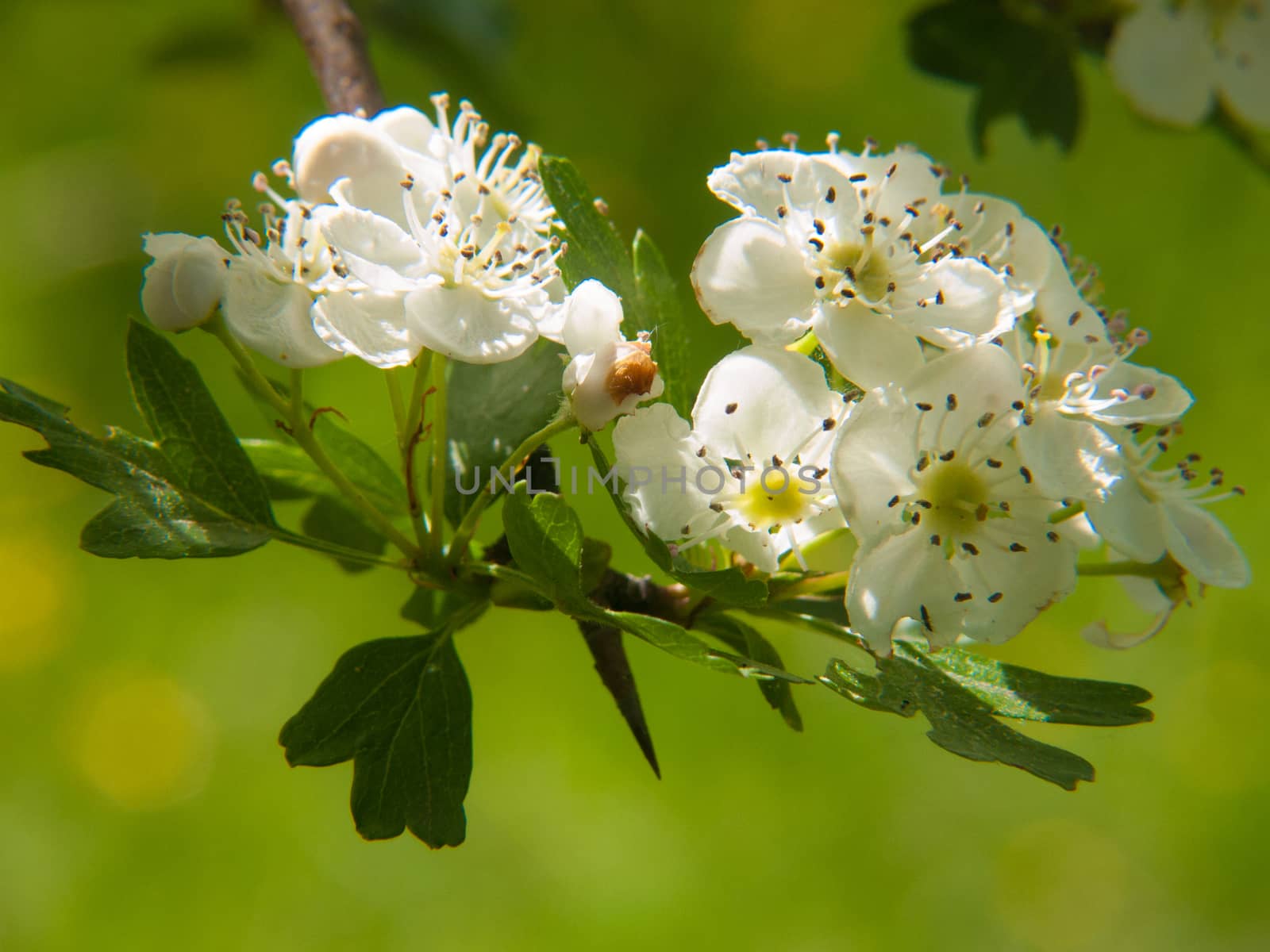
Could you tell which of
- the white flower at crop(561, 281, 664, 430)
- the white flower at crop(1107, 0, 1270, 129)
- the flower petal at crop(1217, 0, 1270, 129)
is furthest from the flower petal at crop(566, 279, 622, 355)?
the flower petal at crop(1217, 0, 1270, 129)

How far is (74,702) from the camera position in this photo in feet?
6.97

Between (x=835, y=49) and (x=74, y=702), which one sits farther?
(x=835, y=49)

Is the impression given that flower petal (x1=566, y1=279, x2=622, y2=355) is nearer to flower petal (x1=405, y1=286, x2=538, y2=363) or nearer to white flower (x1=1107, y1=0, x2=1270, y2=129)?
flower petal (x1=405, y1=286, x2=538, y2=363)

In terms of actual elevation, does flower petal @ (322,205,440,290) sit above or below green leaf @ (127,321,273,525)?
above

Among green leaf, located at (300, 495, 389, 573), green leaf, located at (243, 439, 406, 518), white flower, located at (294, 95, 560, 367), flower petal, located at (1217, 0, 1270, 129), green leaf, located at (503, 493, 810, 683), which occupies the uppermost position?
flower petal, located at (1217, 0, 1270, 129)

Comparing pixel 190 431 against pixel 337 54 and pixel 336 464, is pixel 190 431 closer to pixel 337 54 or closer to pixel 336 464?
pixel 336 464

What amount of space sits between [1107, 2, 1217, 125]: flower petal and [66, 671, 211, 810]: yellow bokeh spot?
1.90 meters

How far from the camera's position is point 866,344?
71 centimetres

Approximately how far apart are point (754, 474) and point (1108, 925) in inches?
72.4

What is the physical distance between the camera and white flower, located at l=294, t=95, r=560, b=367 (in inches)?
28.4

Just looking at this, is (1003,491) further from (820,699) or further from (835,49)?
(835,49)

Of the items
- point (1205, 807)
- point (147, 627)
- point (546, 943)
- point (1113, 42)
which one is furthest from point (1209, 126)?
point (147, 627)

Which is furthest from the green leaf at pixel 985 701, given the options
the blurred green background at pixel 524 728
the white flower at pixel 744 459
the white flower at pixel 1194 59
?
the blurred green background at pixel 524 728

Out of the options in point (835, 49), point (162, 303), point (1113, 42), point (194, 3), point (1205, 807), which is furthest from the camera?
point (835, 49)
